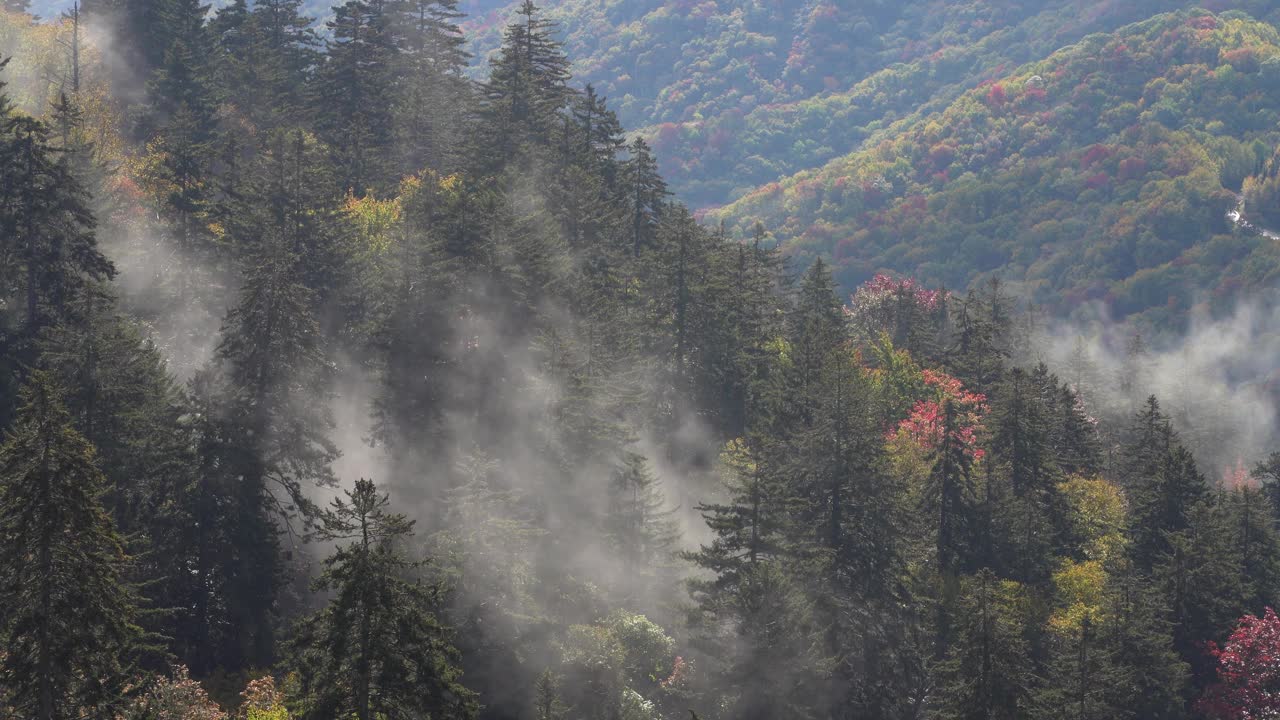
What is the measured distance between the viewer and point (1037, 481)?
2685 inches

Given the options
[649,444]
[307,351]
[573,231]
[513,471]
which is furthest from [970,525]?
[307,351]

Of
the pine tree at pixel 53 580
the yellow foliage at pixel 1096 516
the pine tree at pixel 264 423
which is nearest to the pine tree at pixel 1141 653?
the yellow foliage at pixel 1096 516

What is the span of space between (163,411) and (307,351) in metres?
6.18

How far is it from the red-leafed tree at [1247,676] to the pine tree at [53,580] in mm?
53477

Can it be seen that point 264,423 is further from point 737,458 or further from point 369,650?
point 369,650

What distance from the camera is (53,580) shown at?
2773 centimetres

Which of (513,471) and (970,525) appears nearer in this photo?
(513,471)

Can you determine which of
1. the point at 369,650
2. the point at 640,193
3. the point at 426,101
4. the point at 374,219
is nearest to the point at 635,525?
the point at 374,219

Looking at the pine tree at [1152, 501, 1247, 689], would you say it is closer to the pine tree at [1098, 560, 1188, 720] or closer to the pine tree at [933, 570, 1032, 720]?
the pine tree at [1098, 560, 1188, 720]

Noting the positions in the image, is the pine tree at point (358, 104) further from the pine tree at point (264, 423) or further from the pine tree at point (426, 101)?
the pine tree at point (264, 423)

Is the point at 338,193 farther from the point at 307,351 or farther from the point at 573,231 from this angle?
the point at 307,351

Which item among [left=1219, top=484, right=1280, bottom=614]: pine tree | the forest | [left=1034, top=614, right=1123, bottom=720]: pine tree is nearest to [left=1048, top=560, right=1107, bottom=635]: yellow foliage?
the forest

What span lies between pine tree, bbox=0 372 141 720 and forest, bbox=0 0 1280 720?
8cm

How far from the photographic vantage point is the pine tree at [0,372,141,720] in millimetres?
27734
